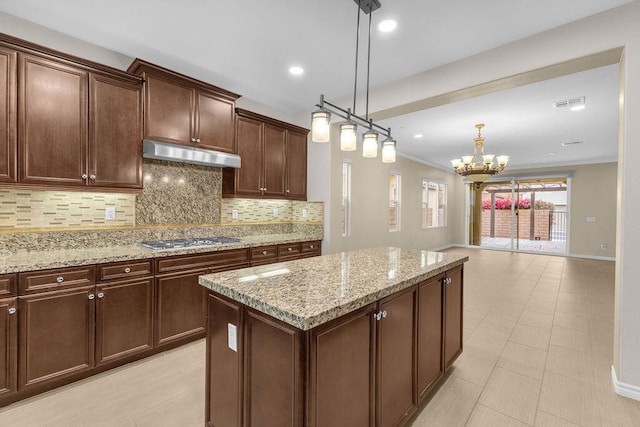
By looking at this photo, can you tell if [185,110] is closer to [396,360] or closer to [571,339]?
[396,360]

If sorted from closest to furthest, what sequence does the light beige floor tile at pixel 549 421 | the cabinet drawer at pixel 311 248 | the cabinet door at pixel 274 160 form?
the light beige floor tile at pixel 549 421 < the cabinet door at pixel 274 160 < the cabinet drawer at pixel 311 248


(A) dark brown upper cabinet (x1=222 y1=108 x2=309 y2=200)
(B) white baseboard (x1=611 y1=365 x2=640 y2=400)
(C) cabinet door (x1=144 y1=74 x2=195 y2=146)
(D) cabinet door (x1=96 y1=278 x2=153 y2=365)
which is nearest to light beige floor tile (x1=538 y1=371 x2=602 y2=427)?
(B) white baseboard (x1=611 y1=365 x2=640 y2=400)

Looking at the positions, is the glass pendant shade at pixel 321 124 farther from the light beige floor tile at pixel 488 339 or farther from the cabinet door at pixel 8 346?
the light beige floor tile at pixel 488 339

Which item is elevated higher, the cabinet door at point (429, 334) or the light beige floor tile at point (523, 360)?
the cabinet door at point (429, 334)

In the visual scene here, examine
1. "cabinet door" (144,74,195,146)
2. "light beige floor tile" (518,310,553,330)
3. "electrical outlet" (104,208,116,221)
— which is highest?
"cabinet door" (144,74,195,146)

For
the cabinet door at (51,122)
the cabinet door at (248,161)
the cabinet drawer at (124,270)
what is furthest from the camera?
the cabinet door at (248,161)

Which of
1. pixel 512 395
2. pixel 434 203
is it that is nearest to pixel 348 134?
pixel 512 395

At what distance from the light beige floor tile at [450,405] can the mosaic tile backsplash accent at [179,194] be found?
2908 millimetres

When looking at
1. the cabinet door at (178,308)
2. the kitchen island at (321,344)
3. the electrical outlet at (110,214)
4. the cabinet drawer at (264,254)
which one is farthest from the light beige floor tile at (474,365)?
the electrical outlet at (110,214)

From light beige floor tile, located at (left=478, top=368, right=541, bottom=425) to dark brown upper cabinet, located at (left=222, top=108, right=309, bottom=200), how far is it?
118 inches

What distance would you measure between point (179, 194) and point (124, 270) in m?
1.13

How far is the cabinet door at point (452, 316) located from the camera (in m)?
2.14

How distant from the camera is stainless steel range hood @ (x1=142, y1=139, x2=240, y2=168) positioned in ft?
8.65

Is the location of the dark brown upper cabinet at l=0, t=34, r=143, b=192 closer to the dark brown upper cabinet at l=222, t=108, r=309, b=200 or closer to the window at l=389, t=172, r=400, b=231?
the dark brown upper cabinet at l=222, t=108, r=309, b=200
